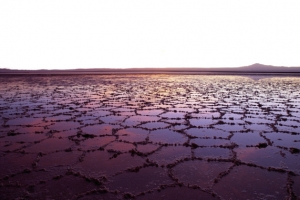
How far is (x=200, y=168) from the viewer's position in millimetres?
2098

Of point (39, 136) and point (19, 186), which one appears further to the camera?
point (39, 136)

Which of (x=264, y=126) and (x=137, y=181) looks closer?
(x=137, y=181)

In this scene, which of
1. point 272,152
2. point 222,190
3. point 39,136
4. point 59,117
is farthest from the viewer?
point 59,117

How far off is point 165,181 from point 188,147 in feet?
2.62

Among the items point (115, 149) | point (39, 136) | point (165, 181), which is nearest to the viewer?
point (165, 181)

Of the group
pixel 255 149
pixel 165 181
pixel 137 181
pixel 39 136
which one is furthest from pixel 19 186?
pixel 255 149

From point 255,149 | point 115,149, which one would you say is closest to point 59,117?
point 115,149

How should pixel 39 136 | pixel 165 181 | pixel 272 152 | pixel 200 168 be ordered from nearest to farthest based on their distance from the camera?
pixel 165 181 → pixel 200 168 → pixel 272 152 → pixel 39 136

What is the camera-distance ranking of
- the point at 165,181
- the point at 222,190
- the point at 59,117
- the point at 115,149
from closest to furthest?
the point at 222,190
the point at 165,181
the point at 115,149
the point at 59,117

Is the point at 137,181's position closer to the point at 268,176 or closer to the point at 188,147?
the point at 188,147

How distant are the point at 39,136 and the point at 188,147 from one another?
202 centimetres

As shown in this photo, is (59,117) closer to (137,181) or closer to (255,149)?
(137,181)

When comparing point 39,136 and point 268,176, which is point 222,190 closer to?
point 268,176

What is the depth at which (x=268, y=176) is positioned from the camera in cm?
193
